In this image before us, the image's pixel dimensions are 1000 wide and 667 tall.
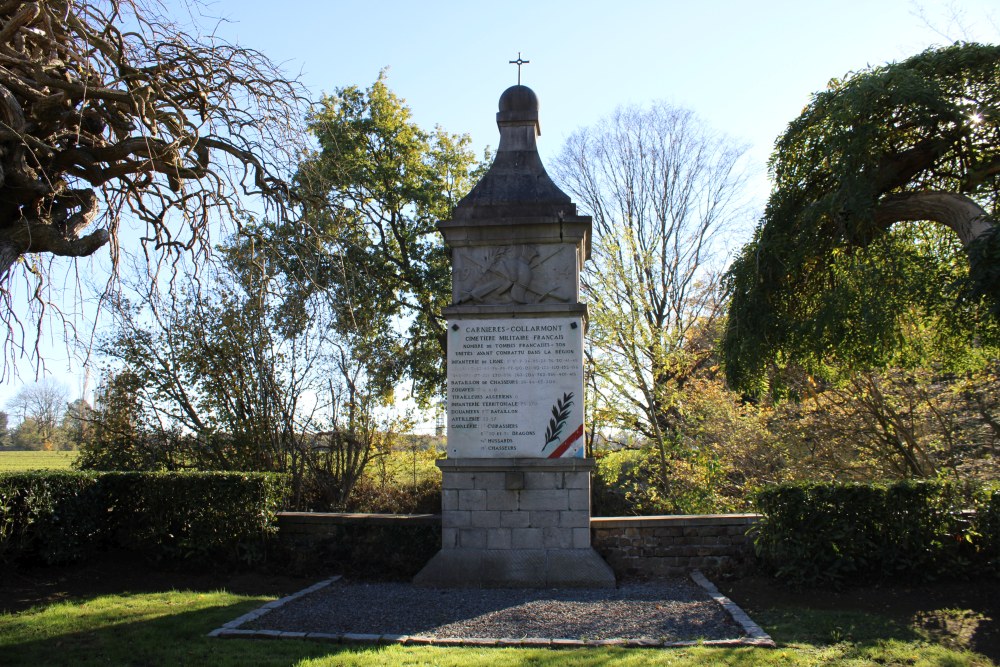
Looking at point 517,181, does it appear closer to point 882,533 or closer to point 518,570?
point 518,570

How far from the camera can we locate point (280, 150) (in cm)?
530

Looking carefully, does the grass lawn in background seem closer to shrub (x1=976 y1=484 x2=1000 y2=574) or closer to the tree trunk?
shrub (x1=976 y1=484 x2=1000 y2=574)

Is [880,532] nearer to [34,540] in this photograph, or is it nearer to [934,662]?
[934,662]

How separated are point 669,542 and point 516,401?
2128 millimetres

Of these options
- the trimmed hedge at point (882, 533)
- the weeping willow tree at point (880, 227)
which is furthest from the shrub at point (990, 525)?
the weeping willow tree at point (880, 227)

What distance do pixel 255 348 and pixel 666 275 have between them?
13.2m

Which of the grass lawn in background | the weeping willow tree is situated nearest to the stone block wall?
the grass lawn in background

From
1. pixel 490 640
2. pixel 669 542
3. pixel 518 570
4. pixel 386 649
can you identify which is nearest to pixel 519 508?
pixel 518 570

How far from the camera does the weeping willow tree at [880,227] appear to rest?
6762 mm

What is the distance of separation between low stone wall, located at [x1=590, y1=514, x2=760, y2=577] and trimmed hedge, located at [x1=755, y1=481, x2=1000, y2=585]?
2.23 feet

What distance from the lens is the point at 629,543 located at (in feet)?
25.8

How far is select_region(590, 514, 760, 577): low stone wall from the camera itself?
7.80 meters

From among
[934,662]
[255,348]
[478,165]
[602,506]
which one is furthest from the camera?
A: [478,165]

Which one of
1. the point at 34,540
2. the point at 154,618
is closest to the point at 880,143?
the point at 154,618
